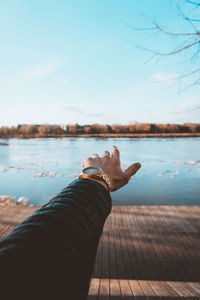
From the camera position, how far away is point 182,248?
3201mm

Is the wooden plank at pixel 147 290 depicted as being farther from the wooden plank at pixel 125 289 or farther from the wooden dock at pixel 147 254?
the wooden plank at pixel 125 289

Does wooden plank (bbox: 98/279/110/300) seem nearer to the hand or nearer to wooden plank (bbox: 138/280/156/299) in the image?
wooden plank (bbox: 138/280/156/299)

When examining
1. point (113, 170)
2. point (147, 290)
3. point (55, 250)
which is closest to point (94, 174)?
point (113, 170)

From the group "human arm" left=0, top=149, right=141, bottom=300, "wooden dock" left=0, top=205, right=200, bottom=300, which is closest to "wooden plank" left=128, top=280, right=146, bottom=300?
"wooden dock" left=0, top=205, right=200, bottom=300

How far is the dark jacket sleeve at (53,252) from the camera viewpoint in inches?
13.1

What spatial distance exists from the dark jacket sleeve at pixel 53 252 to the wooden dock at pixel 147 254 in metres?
1.42

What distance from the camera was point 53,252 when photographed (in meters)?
0.39

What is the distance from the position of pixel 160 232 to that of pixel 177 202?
3.91m

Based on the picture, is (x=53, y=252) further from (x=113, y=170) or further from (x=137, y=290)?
(x=137, y=290)

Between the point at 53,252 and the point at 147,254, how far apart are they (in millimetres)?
3119

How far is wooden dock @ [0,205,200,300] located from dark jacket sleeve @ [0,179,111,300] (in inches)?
55.9

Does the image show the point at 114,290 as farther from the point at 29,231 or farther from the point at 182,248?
the point at 182,248

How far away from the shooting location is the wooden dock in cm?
171

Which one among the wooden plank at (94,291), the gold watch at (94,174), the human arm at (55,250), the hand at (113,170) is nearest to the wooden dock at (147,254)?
the wooden plank at (94,291)
